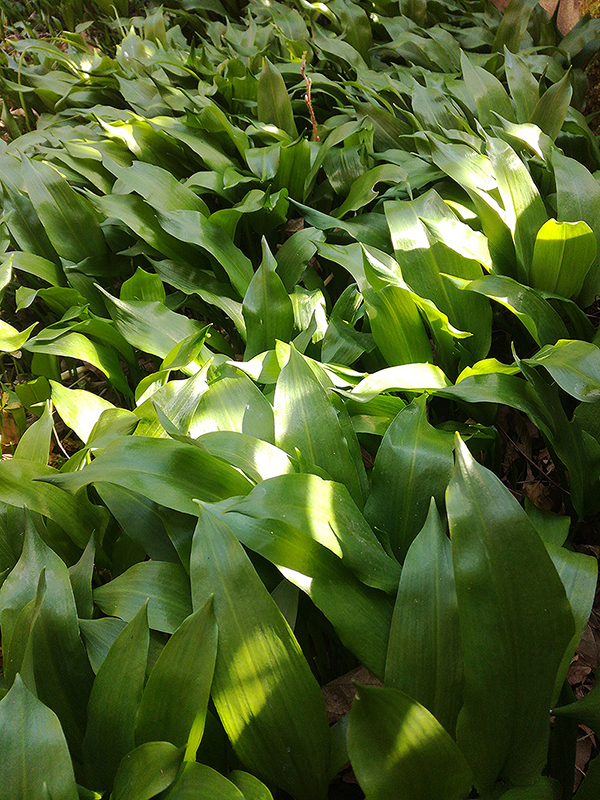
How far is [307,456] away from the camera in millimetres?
984

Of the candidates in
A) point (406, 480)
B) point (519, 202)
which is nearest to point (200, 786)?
point (406, 480)

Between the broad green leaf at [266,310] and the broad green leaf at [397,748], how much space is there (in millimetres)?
837

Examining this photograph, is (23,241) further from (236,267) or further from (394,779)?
(394,779)

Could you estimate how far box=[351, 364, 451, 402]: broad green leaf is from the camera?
1048 millimetres

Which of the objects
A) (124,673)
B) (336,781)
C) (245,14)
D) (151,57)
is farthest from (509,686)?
(245,14)

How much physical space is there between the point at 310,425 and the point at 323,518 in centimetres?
20

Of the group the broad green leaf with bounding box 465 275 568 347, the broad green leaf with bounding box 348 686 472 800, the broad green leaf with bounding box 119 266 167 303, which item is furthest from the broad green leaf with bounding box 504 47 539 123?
the broad green leaf with bounding box 348 686 472 800

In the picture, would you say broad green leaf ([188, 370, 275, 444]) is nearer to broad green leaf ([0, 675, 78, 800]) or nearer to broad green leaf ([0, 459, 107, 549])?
broad green leaf ([0, 459, 107, 549])

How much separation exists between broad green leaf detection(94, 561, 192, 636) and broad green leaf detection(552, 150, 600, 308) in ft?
3.61

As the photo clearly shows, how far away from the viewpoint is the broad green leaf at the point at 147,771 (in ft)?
2.19

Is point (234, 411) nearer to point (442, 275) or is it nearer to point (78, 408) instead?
point (78, 408)

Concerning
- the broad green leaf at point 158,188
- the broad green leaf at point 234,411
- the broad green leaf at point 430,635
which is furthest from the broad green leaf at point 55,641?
the broad green leaf at point 158,188

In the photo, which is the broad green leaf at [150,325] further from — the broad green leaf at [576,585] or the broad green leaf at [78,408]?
the broad green leaf at [576,585]

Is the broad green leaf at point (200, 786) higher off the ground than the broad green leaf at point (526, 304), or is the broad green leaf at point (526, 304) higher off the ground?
the broad green leaf at point (526, 304)
